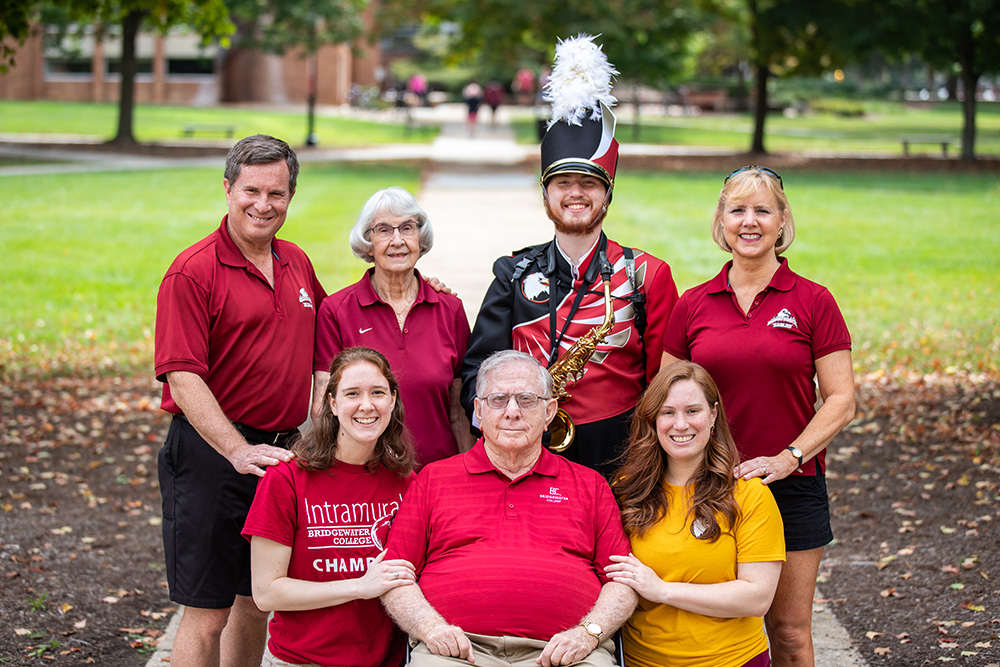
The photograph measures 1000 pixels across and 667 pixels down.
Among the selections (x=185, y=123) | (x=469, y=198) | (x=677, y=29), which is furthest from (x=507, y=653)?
(x=185, y=123)

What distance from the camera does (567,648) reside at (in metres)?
3.52

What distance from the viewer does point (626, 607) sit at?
3656mm

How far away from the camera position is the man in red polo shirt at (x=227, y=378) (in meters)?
3.80

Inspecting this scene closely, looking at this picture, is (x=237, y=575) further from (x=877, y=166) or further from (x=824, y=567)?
(x=877, y=166)

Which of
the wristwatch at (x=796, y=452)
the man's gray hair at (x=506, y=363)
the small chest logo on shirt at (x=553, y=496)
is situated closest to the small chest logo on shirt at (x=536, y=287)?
the man's gray hair at (x=506, y=363)

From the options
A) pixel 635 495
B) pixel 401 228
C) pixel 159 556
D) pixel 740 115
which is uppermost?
pixel 740 115

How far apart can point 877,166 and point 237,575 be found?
1050 inches

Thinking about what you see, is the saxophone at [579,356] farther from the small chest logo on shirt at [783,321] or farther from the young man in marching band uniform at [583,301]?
the small chest logo on shirt at [783,321]

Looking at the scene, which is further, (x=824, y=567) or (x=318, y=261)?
(x=318, y=261)

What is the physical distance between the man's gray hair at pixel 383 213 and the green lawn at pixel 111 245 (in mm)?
7032

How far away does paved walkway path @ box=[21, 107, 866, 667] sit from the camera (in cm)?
562

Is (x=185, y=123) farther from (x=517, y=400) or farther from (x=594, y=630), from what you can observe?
(x=594, y=630)

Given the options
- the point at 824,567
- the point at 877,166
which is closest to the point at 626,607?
the point at 824,567

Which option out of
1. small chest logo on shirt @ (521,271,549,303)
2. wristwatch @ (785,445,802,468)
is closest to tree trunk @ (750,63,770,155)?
small chest logo on shirt @ (521,271,549,303)
